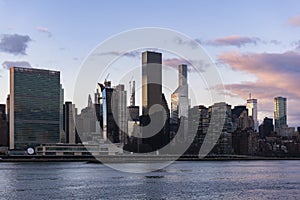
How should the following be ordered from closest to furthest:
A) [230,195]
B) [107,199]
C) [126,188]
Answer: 1. [107,199]
2. [230,195]
3. [126,188]

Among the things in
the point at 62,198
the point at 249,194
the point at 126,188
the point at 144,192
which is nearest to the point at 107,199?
the point at 62,198

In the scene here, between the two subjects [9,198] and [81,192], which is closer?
[9,198]

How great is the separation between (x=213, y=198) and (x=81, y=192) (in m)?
21.3

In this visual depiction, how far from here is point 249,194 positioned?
83.3 m

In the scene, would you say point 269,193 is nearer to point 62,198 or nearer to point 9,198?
point 62,198

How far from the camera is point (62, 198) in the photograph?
245 feet

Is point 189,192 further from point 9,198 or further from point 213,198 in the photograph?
point 9,198

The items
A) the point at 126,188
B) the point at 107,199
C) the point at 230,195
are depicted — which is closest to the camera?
the point at 107,199

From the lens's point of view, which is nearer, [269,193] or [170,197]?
[170,197]

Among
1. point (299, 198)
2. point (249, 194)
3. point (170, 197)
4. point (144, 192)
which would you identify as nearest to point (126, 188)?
point (144, 192)

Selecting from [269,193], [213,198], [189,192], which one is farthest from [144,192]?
[269,193]

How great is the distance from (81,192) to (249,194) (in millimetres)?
26861

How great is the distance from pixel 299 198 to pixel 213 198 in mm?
12748

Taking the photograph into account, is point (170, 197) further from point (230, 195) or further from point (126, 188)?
point (126, 188)
